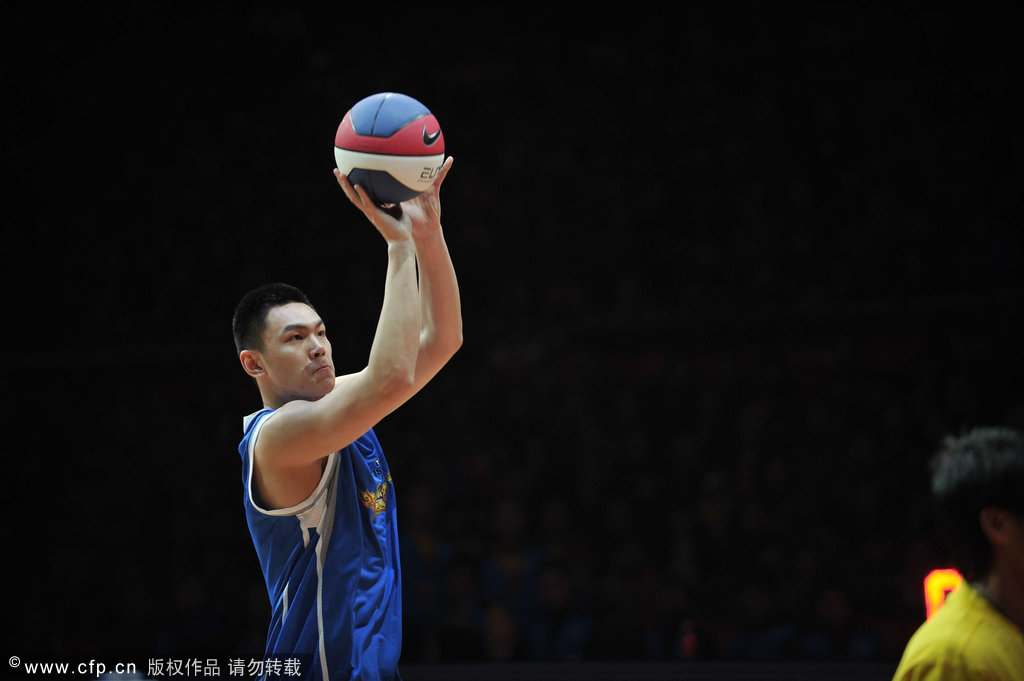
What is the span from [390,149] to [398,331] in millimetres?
532

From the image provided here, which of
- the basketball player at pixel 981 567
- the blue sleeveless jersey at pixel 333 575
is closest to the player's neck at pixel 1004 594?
the basketball player at pixel 981 567

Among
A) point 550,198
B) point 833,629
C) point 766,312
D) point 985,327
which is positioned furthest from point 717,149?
point 833,629

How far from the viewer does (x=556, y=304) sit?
22.6 ft

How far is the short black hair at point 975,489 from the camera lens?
1.52 m

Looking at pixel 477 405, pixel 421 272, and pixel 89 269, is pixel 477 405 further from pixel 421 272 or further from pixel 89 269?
pixel 421 272

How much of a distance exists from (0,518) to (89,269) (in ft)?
6.21

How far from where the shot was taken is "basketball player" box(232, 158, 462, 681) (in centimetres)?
228

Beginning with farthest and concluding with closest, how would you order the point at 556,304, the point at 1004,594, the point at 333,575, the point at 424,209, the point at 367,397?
the point at 556,304 < the point at 424,209 < the point at 333,575 < the point at 367,397 < the point at 1004,594

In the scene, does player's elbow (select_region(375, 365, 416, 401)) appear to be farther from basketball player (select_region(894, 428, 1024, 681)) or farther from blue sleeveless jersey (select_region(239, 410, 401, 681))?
basketball player (select_region(894, 428, 1024, 681))

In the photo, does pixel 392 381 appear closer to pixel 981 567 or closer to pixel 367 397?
pixel 367 397

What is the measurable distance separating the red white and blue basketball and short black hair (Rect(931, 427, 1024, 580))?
4.82ft

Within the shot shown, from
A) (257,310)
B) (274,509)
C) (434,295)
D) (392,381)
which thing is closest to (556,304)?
(434,295)

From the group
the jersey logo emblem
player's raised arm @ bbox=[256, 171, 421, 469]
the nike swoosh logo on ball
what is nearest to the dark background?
the jersey logo emblem

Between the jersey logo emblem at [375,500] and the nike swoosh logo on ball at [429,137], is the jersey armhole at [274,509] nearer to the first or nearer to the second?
the jersey logo emblem at [375,500]
